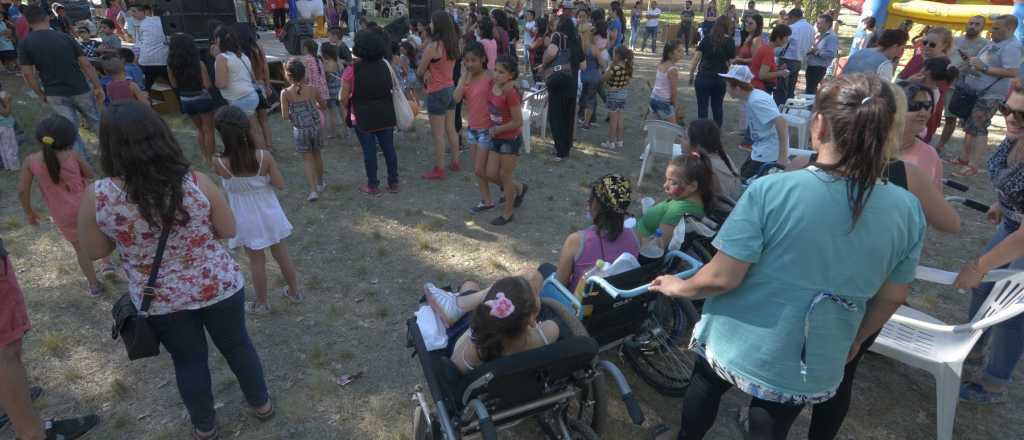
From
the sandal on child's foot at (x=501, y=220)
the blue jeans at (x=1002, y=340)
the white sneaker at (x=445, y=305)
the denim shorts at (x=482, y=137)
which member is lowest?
the sandal on child's foot at (x=501, y=220)

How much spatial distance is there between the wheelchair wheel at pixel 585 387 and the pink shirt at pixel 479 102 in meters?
2.79

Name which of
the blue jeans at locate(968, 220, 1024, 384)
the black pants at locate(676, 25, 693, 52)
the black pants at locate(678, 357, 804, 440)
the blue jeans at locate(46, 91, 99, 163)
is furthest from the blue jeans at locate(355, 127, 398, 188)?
the black pants at locate(676, 25, 693, 52)

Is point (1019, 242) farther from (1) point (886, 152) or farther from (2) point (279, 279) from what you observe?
(2) point (279, 279)

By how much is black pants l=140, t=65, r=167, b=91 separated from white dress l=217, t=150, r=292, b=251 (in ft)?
19.1

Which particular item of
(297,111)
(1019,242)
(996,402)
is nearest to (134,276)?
(297,111)

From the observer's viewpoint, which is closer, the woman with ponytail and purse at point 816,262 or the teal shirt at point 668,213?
the woman with ponytail and purse at point 816,262

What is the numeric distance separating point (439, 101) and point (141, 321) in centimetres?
422

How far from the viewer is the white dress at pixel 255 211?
3.33m

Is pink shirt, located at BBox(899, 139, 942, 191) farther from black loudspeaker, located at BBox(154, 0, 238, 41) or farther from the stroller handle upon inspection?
black loudspeaker, located at BBox(154, 0, 238, 41)

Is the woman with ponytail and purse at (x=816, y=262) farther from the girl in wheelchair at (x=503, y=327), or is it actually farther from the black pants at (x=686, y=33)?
the black pants at (x=686, y=33)

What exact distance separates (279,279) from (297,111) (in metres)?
1.78

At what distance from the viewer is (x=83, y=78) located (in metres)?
5.93

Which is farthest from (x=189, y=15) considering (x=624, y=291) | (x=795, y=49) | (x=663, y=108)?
(x=795, y=49)

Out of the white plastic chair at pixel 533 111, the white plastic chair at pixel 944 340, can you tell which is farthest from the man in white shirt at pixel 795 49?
the white plastic chair at pixel 944 340
